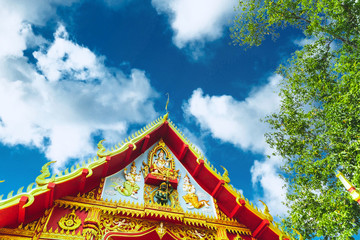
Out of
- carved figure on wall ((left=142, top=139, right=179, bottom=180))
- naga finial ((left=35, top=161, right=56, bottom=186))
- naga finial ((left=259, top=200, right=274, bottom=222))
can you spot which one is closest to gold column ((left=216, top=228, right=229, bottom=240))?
naga finial ((left=259, top=200, right=274, bottom=222))

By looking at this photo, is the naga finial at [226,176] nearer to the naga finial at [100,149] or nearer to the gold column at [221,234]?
the gold column at [221,234]

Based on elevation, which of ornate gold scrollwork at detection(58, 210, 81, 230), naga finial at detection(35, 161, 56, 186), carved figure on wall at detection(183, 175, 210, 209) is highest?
carved figure on wall at detection(183, 175, 210, 209)

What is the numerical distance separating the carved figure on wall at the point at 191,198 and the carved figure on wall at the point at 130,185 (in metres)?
1.60

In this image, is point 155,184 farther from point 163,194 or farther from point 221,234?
point 221,234

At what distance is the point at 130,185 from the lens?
287 inches

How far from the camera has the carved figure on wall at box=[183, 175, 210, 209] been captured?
7645 mm

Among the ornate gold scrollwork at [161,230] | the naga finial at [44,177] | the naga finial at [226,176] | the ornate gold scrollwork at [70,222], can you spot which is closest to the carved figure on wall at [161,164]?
the ornate gold scrollwork at [161,230]

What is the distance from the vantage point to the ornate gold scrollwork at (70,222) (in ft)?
18.7

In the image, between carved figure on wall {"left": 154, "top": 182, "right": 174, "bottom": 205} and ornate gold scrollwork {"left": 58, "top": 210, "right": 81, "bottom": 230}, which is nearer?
ornate gold scrollwork {"left": 58, "top": 210, "right": 81, "bottom": 230}

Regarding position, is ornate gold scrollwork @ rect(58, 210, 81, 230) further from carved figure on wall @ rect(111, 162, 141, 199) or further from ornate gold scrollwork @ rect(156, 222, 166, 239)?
ornate gold scrollwork @ rect(156, 222, 166, 239)

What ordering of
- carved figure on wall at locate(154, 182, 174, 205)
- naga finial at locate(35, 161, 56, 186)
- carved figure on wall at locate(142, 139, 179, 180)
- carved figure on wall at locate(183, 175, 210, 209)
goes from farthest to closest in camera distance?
1. carved figure on wall at locate(142, 139, 179, 180)
2. carved figure on wall at locate(183, 175, 210, 209)
3. carved figure on wall at locate(154, 182, 174, 205)
4. naga finial at locate(35, 161, 56, 186)

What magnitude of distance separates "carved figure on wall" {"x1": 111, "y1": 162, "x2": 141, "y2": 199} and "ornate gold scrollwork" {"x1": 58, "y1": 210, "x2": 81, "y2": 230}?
137 cm

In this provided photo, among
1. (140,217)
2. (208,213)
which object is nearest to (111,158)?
(140,217)

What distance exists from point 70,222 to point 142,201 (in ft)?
6.45
